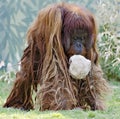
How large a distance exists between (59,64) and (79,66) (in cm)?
10

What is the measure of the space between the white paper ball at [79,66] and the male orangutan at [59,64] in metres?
0.03

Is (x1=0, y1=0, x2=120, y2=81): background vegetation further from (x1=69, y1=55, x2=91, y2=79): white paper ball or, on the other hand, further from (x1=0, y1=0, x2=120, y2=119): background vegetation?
(x1=69, y1=55, x2=91, y2=79): white paper ball

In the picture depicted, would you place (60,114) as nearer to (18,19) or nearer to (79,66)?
(79,66)

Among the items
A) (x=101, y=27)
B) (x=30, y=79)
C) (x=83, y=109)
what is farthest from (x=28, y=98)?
(x=101, y=27)

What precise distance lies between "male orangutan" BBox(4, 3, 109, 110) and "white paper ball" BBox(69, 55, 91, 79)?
0.10ft

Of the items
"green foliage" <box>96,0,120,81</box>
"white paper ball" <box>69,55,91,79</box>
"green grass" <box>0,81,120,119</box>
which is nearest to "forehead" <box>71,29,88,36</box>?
"white paper ball" <box>69,55,91,79</box>

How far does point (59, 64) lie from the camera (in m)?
3.26

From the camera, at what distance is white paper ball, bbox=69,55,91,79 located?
324 centimetres

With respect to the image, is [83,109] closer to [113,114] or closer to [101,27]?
[113,114]

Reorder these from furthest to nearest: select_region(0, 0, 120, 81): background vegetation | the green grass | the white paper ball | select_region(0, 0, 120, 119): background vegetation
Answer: select_region(0, 0, 120, 81): background vegetation < select_region(0, 0, 120, 119): background vegetation < the white paper ball < the green grass

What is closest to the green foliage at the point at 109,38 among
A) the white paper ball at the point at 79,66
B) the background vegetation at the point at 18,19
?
the background vegetation at the point at 18,19

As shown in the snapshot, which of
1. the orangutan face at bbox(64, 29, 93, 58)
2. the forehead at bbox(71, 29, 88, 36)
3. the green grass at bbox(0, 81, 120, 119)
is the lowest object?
the green grass at bbox(0, 81, 120, 119)

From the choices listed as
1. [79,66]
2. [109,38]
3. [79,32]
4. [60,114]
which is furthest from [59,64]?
[109,38]

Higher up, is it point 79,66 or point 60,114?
point 79,66
